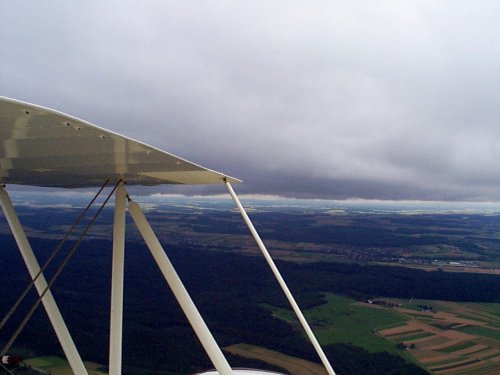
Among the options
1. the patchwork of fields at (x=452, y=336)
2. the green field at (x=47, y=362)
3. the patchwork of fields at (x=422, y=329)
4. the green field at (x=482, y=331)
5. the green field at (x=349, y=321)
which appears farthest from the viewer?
the green field at (x=482, y=331)

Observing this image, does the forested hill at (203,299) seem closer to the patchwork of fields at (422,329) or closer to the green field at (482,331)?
the patchwork of fields at (422,329)

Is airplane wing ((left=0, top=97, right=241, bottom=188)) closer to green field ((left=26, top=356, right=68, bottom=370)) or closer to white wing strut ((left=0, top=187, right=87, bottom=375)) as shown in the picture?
white wing strut ((left=0, top=187, right=87, bottom=375))

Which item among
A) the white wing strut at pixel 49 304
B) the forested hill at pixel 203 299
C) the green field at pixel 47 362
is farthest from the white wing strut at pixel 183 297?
the forested hill at pixel 203 299

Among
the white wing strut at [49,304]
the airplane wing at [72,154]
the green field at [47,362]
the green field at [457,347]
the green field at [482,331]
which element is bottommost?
the green field at [457,347]

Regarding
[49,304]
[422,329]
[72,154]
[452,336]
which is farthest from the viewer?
[422,329]

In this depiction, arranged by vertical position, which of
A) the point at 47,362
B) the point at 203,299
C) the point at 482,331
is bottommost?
the point at 482,331

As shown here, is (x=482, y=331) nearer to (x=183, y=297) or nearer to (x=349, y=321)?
(x=349, y=321)

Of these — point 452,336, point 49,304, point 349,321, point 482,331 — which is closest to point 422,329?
point 452,336

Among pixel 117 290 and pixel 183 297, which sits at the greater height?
pixel 183 297
